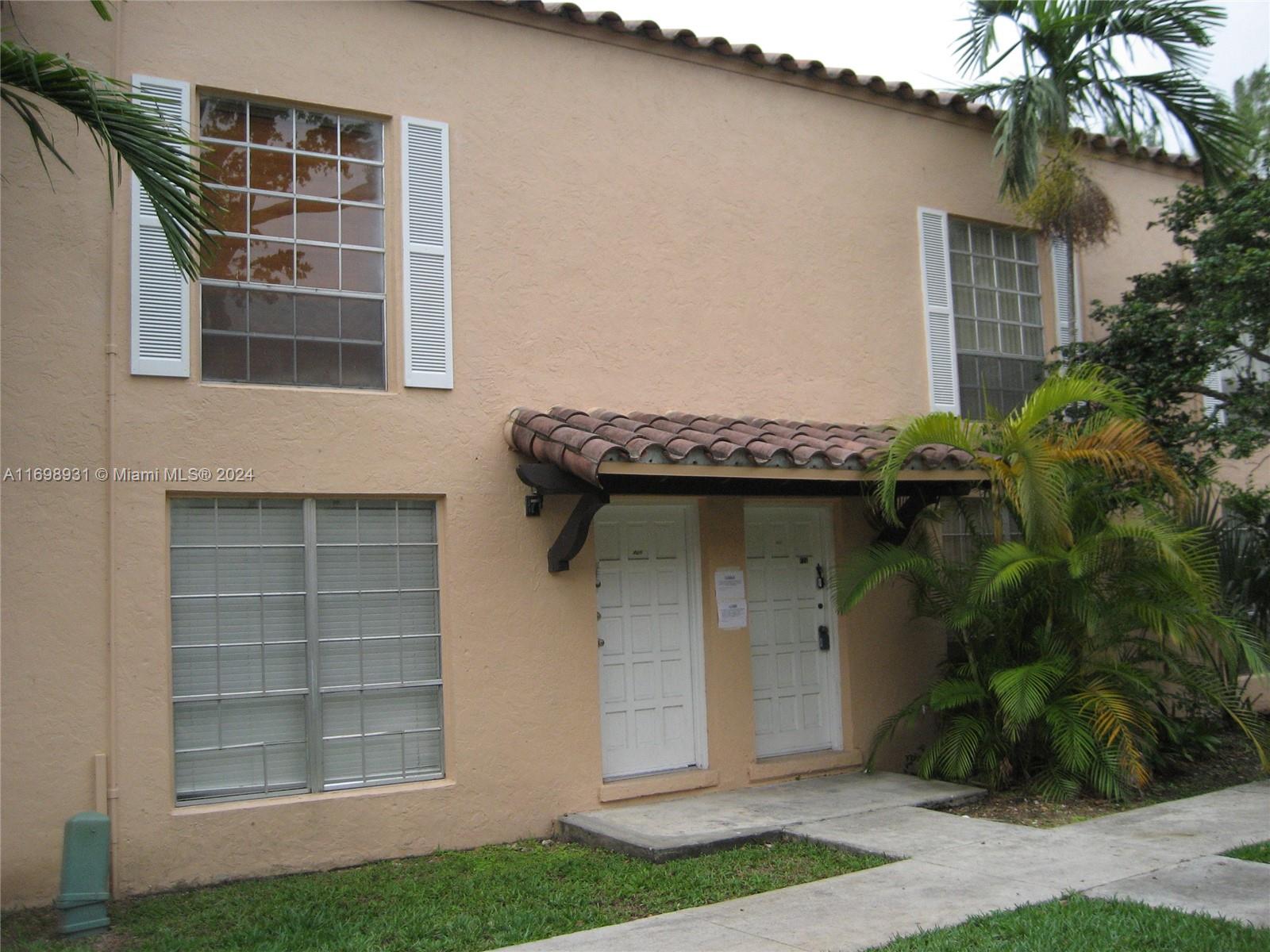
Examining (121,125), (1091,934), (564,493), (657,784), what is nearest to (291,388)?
(564,493)

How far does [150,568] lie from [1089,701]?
245 inches

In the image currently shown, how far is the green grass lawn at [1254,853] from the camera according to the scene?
6602 mm

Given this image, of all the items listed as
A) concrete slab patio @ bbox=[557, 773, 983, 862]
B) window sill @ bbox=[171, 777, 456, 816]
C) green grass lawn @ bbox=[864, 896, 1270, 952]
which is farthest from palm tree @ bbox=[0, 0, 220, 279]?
green grass lawn @ bbox=[864, 896, 1270, 952]

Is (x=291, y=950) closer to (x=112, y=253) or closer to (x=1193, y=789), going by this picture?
(x=112, y=253)

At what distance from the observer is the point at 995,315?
1061 cm

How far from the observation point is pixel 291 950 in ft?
18.3

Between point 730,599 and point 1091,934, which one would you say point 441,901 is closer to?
point 1091,934

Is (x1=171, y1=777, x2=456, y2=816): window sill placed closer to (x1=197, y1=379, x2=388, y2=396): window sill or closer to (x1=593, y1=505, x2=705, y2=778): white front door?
(x1=593, y1=505, x2=705, y2=778): white front door

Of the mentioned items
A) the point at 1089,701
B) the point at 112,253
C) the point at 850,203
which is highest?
the point at 850,203

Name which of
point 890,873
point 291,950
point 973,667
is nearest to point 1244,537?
point 973,667

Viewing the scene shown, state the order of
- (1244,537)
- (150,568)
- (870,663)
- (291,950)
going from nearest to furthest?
(291,950)
(150,568)
(870,663)
(1244,537)

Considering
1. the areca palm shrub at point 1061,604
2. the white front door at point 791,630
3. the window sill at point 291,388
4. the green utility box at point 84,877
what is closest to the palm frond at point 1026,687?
the areca palm shrub at point 1061,604

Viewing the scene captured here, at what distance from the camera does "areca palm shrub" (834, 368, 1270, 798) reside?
8156 millimetres

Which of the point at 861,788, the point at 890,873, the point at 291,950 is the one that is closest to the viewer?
the point at 291,950
